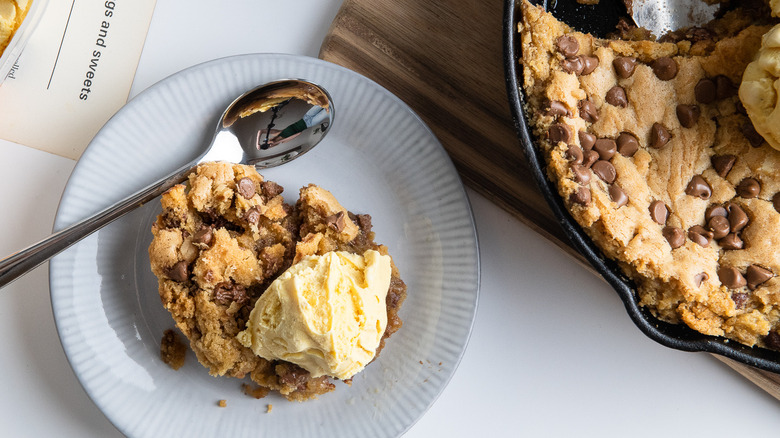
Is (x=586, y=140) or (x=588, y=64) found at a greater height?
(x=588, y=64)

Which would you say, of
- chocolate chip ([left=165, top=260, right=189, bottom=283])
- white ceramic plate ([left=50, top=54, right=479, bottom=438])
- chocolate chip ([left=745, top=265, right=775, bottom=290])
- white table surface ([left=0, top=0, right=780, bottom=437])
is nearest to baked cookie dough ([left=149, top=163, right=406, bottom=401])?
chocolate chip ([left=165, top=260, right=189, bottom=283])

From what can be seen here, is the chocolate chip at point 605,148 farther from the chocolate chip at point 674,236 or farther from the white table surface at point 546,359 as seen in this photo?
the white table surface at point 546,359

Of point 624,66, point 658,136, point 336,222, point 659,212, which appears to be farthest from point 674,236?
point 336,222

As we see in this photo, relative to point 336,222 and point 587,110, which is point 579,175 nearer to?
point 587,110

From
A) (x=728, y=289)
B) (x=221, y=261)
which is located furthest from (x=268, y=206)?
(x=728, y=289)

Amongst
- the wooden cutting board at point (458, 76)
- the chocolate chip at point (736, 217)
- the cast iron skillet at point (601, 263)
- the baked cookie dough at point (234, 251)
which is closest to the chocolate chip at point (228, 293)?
the baked cookie dough at point (234, 251)

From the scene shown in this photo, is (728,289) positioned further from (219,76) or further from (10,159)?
(10,159)

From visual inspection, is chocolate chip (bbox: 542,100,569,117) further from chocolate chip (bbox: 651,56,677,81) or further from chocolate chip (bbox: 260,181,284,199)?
chocolate chip (bbox: 260,181,284,199)
